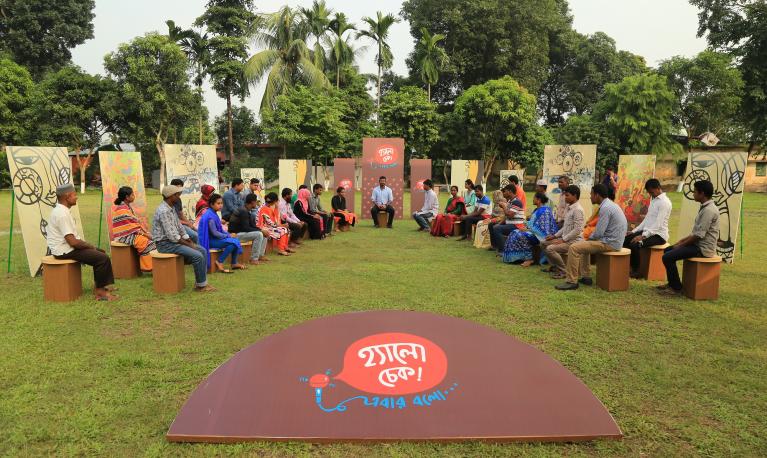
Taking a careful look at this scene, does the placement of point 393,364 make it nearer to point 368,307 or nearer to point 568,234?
point 368,307

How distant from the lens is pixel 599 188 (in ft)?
22.3

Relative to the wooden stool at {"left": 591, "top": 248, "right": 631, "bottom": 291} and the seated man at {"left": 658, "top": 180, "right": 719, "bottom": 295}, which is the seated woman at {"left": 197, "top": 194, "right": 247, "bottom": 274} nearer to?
the wooden stool at {"left": 591, "top": 248, "right": 631, "bottom": 291}

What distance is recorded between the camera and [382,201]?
14.6 meters

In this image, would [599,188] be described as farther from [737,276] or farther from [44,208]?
[44,208]

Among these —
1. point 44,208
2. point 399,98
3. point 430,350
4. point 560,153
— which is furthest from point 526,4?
point 430,350

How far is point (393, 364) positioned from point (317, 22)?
30337 millimetres

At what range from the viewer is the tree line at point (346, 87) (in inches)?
1040

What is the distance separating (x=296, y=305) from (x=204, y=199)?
13.9 feet

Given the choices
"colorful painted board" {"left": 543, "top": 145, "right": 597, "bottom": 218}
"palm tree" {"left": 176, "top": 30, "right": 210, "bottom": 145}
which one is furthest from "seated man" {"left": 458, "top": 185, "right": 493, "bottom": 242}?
"palm tree" {"left": 176, "top": 30, "right": 210, "bottom": 145}

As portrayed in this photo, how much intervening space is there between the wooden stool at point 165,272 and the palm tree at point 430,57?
28219 millimetres

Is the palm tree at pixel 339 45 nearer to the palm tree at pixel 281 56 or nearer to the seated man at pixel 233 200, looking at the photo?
the palm tree at pixel 281 56

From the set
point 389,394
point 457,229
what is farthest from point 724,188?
point 389,394

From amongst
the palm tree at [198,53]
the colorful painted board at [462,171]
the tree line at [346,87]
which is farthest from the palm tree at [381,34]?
the colorful painted board at [462,171]

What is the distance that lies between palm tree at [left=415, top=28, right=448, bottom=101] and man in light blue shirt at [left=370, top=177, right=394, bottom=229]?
774 inches
